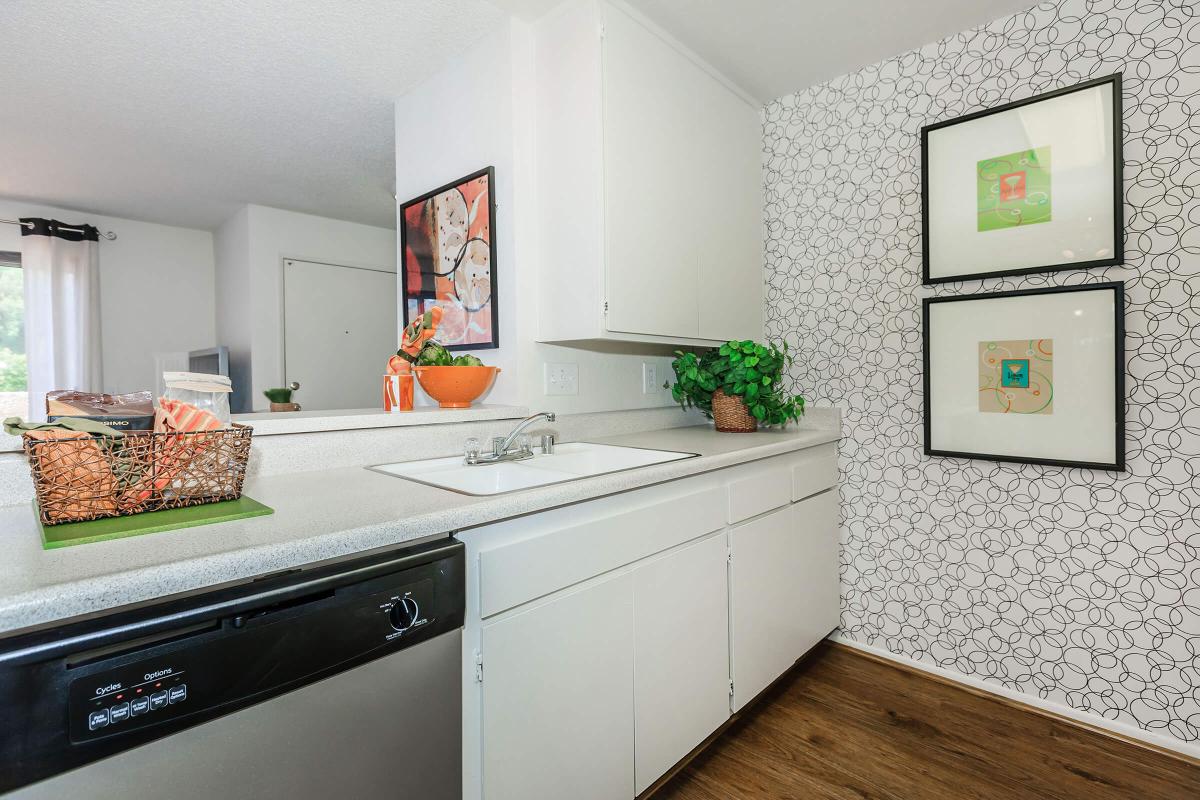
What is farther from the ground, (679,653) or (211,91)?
(211,91)

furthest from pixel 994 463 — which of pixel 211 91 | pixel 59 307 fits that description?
pixel 59 307

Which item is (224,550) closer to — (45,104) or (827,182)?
(827,182)

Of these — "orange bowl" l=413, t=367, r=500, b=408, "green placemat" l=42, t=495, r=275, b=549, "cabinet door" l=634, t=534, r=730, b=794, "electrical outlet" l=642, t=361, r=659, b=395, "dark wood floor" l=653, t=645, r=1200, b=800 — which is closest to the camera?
"green placemat" l=42, t=495, r=275, b=549

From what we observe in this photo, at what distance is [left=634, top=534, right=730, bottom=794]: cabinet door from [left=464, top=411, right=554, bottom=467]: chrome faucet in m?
0.49

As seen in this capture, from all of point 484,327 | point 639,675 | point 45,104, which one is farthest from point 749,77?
point 45,104

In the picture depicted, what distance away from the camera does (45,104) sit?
226 centimetres

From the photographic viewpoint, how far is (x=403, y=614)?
33.8 inches

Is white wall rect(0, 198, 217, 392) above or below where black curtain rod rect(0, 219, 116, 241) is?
below

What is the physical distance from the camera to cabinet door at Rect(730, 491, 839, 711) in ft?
5.54

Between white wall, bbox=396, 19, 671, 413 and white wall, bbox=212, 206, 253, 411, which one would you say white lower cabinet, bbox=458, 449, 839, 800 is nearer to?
white wall, bbox=396, 19, 671, 413

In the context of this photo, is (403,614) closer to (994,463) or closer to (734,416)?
(734,416)

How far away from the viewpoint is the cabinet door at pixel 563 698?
41.3 inches

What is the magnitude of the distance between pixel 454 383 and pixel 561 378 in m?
0.41

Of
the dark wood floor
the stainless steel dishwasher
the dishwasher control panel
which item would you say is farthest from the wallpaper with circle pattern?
the dishwasher control panel
